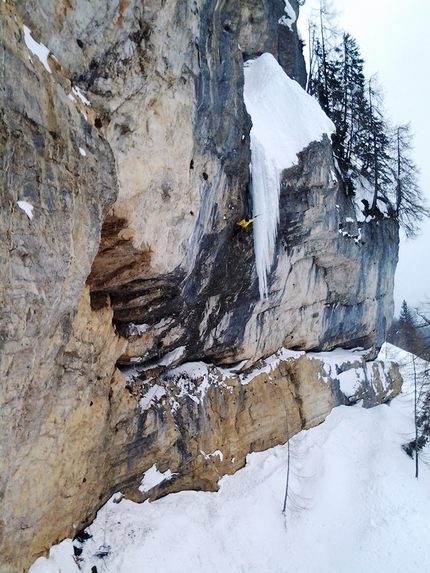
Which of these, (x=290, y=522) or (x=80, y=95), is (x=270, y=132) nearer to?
(x=80, y=95)

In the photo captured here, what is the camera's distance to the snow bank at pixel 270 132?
915 centimetres

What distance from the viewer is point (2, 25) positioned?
11.6ft

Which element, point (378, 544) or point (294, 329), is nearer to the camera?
point (378, 544)

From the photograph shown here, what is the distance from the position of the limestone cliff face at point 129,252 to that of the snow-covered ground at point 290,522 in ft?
1.54

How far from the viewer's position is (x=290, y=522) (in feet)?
31.7

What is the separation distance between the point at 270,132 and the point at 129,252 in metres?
5.77

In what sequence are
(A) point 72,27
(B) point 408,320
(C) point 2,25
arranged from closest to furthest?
(C) point 2,25 → (A) point 72,27 → (B) point 408,320

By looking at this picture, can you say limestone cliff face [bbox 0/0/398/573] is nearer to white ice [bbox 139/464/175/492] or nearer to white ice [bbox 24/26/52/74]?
white ice [bbox 24/26/52/74]

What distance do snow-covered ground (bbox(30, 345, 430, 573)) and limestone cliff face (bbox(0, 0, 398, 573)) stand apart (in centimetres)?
47

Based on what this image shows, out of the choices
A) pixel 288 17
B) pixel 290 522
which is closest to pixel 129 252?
pixel 290 522

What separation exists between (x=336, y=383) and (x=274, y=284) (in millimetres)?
6107

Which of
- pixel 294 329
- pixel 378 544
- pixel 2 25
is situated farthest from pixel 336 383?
pixel 2 25

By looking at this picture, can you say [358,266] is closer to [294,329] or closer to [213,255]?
[294,329]

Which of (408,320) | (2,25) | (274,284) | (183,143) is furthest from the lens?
(408,320)
